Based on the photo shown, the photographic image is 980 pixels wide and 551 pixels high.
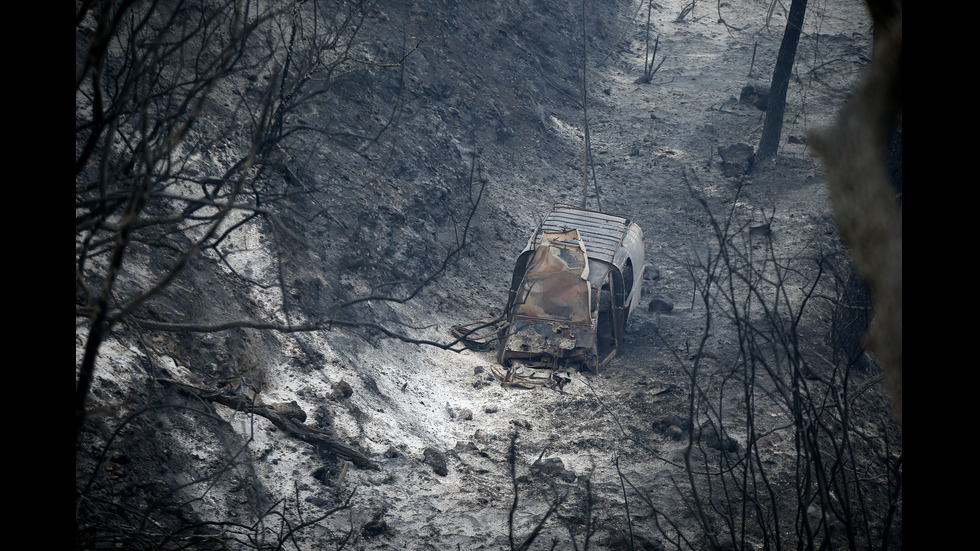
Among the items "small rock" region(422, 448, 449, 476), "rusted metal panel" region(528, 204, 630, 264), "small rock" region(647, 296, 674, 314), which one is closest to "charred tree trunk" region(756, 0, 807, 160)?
"small rock" region(647, 296, 674, 314)

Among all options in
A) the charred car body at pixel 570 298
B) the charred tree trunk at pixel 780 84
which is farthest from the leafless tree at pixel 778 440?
the charred tree trunk at pixel 780 84

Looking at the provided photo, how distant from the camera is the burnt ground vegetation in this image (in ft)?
11.2

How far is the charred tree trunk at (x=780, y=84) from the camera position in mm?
Result: 14336

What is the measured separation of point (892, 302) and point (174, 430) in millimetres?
5346

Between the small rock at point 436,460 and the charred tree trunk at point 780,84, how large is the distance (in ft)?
41.7

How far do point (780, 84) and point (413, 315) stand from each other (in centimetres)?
1109

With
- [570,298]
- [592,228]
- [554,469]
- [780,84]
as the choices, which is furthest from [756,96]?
[554,469]

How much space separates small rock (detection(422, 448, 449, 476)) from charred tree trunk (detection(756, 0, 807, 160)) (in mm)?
12703

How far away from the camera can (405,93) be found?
13844mm

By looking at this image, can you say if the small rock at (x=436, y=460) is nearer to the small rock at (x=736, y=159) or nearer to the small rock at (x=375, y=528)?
the small rock at (x=375, y=528)

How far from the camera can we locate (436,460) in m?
6.68
